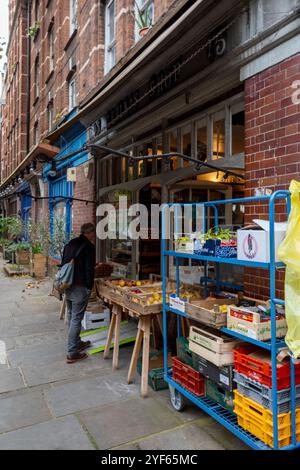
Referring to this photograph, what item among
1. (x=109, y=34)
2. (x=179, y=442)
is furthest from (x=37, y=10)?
(x=179, y=442)

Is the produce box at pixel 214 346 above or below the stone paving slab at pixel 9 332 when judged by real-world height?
above

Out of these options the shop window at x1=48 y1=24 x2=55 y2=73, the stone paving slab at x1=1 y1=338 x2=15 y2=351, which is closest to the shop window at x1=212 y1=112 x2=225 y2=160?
the stone paving slab at x1=1 y1=338 x2=15 y2=351

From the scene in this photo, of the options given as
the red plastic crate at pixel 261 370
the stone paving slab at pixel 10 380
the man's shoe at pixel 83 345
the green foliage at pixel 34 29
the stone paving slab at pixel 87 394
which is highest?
the green foliage at pixel 34 29

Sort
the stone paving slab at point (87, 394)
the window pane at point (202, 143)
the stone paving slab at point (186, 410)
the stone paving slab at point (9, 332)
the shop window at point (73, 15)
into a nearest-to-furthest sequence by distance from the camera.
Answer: the stone paving slab at point (186, 410) → the stone paving slab at point (87, 394) → the window pane at point (202, 143) → the stone paving slab at point (9, 332) → the shop window at point (73, 15)

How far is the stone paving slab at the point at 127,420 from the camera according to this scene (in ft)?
10.6

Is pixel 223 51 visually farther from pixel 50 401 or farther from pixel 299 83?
pixel 50 401

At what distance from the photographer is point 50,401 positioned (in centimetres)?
396

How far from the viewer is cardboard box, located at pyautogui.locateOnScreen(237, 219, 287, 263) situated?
2.70 metres

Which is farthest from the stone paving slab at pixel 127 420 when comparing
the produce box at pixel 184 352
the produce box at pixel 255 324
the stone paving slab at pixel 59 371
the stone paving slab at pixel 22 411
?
the produce box at pixel 255 324

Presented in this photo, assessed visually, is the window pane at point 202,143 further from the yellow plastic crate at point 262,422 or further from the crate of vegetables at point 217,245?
the yellow plastic crate at point 262,422

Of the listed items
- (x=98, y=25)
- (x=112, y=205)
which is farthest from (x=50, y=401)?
(x=98, y=25)

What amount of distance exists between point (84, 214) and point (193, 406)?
6.68m

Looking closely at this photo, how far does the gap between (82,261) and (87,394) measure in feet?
6.19

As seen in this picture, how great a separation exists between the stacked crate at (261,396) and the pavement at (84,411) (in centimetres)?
51
